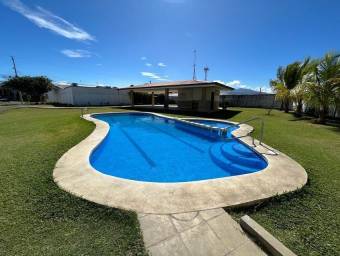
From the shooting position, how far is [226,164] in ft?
18.9

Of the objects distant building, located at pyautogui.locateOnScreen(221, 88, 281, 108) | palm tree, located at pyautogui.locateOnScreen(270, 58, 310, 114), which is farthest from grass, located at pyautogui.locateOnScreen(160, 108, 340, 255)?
distant building, located at pyautogui.locateOnScreen(221, 88, 281, 108)

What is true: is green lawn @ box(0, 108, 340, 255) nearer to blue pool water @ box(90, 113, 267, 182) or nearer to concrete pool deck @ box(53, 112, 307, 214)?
concrete pool deck @ box(53, 112, 307, 214)

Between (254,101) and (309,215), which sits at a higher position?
(254,101)

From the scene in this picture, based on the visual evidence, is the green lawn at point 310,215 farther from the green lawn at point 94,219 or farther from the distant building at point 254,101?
the distant building at point 254,101

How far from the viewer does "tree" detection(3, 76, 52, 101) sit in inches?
1371

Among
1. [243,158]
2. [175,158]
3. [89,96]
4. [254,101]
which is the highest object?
[89,96]

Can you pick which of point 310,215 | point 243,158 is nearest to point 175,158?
point 243,158

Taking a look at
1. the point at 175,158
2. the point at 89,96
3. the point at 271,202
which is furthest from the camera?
the point at 89,96

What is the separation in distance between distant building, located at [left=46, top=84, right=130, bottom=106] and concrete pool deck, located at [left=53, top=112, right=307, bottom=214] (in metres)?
27.2

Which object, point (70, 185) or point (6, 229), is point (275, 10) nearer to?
point (70, 185)

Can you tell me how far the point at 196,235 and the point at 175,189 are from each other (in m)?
1.12

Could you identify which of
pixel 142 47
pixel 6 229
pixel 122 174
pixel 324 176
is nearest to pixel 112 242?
pixel 6 229

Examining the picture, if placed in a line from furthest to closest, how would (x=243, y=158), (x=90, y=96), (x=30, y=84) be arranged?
(x=30, y=84) → (x=90, y=96) → (x=243, y=158)

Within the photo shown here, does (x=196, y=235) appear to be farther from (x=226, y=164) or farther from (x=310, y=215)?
(x=226, y=164)
